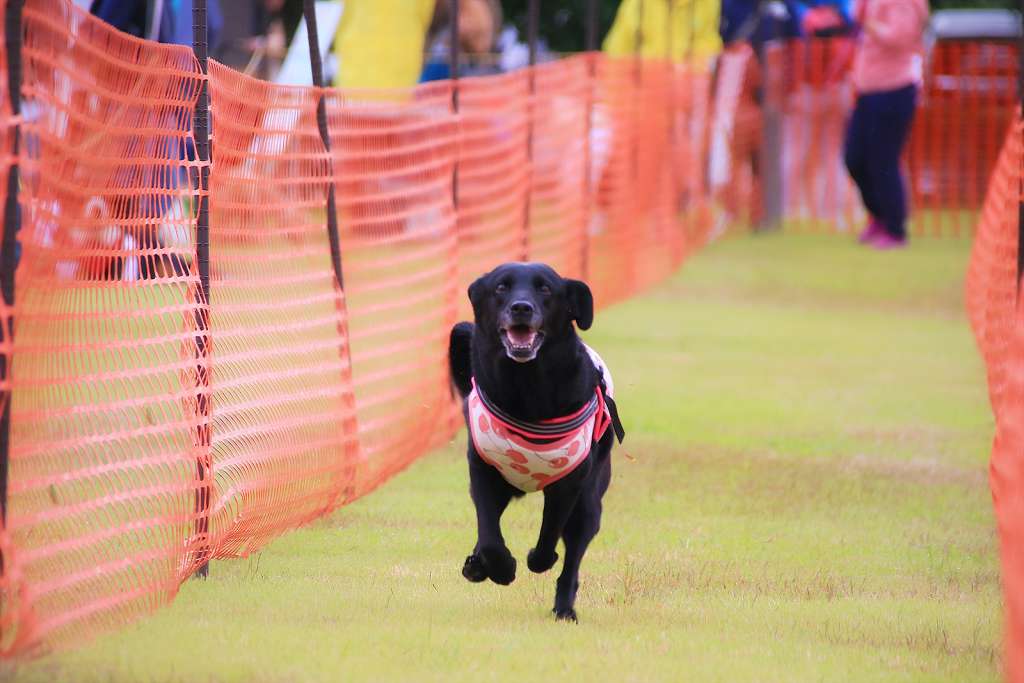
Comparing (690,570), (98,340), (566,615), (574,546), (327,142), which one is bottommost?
(690,570)

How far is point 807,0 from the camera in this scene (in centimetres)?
2675

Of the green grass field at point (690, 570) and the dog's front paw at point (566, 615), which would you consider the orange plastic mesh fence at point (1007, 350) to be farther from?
the dog's front paw at point (566, 615)

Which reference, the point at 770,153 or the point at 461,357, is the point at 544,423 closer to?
the point at 461,357

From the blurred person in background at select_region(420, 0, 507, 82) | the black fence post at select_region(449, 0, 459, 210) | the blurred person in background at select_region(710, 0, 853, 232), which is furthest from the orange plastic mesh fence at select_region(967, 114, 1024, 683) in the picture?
the blurred person in background at select_region(710, 0, 853, 232)

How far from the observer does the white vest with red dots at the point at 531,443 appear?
4801 mm

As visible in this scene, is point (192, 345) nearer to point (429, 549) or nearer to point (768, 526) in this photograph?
point (429, 549)

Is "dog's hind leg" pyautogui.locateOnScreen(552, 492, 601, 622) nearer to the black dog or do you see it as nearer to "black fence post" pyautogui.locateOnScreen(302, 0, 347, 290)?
the black dog

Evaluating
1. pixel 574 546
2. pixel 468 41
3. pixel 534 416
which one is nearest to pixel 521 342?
pixel 534 416

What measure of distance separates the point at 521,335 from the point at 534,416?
24 centimetres

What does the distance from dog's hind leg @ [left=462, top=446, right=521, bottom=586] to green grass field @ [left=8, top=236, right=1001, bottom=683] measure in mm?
110

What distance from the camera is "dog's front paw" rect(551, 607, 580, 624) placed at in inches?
189

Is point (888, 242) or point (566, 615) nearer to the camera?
point (566, 615)

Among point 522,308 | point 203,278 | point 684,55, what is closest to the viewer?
point 522,308

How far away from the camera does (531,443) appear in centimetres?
480
